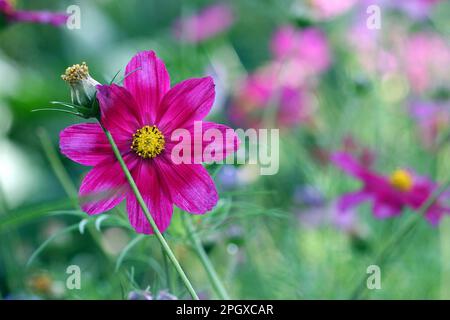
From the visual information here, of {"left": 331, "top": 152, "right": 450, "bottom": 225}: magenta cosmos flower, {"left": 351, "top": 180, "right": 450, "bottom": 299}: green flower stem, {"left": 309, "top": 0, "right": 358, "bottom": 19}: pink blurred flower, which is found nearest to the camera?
{"left": 351, "top": 180, "right": 450, "bottom": 299}: green flower stem

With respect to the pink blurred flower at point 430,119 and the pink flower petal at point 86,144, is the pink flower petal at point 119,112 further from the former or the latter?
the pink blurred flower at point 430,119

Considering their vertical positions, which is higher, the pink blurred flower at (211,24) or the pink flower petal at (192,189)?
the pink blurred flower at (211,24)

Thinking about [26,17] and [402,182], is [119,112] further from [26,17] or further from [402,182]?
[402,182]

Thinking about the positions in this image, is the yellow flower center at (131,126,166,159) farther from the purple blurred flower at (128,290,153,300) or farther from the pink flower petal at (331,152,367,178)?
the pink flower petal at (331,152,367,178)

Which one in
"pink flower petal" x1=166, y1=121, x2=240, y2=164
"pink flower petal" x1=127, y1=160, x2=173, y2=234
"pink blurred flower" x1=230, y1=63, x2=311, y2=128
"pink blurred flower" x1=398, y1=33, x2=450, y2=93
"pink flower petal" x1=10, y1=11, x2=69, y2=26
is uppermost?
"pink blurred flower" x1=398, y1=33, x2=450, y2=93

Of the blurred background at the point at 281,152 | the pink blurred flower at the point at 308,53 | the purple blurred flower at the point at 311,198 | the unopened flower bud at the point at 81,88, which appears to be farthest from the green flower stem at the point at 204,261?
the pink blurred flower at the point at 308,53

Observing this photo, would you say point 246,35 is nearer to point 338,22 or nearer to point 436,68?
point 338,22

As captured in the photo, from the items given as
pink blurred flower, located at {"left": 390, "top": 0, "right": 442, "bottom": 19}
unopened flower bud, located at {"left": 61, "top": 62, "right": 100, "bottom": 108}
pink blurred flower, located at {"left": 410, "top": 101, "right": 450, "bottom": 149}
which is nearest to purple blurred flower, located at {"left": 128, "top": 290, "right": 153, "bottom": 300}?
unopened flower bud, located at {"left": 61, "top": 62, "right": 100, "bottom": 108}
